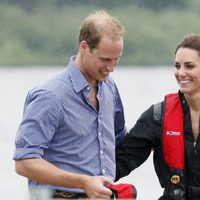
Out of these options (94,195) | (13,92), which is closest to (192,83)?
(94,195)

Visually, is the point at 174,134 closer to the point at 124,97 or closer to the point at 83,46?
the point at 83,46

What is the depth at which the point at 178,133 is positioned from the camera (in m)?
6.38

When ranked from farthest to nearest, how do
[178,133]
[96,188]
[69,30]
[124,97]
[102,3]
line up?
[102,3] → [69,30] → [124,97] → [178,133] → [96,188]

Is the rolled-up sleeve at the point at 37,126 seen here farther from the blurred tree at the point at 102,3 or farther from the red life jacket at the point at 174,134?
the blurred tree at the point at 102,3

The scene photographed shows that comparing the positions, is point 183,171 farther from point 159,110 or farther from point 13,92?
point 13,92

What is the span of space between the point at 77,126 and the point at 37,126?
29 cm

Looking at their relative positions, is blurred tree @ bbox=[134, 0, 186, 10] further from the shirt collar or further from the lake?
the shirt collar

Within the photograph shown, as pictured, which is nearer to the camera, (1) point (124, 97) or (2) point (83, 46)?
(2) point (83, 46)

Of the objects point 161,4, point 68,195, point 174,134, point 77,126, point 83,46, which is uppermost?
point 161,4

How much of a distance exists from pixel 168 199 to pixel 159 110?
0.58m

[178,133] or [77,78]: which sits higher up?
[77,78]

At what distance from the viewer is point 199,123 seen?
644 cm

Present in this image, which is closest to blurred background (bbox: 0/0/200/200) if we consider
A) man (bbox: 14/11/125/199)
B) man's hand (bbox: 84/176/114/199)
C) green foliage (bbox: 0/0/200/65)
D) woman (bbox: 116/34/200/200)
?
green foliage (bbox: 0/0/200/65)

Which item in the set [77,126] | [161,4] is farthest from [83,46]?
[161,4]
